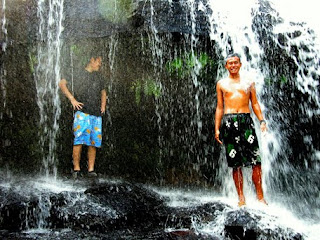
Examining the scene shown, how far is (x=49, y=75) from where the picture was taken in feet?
24.2

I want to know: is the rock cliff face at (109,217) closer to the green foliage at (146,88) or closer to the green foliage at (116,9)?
the green foliage at (146,88)

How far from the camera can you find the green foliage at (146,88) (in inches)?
285

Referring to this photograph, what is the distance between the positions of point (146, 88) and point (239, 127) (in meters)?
3.07

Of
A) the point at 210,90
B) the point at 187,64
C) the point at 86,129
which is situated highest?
the point at 187,64

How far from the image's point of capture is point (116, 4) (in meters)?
6.75

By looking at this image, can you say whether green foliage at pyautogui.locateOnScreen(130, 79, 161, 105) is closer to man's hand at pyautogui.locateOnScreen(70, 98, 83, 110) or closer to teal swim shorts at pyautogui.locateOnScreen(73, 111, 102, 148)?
teal swim shorts at pyautogui.locateOnScreen(73, 111, 102, 148)

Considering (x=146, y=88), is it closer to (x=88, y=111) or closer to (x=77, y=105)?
(x=88, y=111)

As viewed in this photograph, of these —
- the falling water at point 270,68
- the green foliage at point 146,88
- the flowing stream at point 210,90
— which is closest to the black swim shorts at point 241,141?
the flowing stream at point 210,90

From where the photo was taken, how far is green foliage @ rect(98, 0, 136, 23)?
21.9 feet

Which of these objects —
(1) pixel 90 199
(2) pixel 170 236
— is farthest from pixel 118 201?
(2) pixel 170 236

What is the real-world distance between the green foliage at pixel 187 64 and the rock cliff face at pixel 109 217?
2.83 meters

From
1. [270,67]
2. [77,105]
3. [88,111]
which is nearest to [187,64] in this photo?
[270,67]

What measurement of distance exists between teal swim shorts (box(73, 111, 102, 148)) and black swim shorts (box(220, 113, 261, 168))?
7.19 ft

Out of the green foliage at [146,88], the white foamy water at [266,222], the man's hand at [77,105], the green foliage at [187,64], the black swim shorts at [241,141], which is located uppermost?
the green foliage at [187,64]
